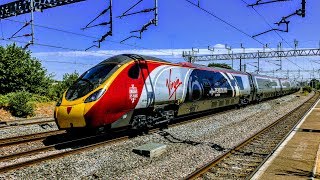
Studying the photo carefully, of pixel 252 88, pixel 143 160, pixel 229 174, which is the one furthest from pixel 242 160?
pixel 252 88

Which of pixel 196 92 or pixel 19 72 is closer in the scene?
pixel 196 92

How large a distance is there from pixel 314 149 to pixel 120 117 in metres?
7.08

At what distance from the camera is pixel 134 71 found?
13.6 meters

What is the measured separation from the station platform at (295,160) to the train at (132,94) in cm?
547

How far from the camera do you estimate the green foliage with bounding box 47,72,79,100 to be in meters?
30.2

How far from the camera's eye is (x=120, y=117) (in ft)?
41.8

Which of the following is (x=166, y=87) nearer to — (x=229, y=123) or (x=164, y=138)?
(x=164, y=138)

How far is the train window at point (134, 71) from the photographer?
1335 cm

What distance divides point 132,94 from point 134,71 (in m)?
1.01

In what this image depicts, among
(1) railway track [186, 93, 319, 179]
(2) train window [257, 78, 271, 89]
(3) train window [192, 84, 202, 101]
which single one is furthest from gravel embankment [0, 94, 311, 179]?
(2) train window [257, 78, 271, 89]

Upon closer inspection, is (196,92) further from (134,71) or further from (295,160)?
(295,160)

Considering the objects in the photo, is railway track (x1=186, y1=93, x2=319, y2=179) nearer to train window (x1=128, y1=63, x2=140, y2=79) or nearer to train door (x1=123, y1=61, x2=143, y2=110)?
train door (x1=123, y1=61, x2=143, y2=110)

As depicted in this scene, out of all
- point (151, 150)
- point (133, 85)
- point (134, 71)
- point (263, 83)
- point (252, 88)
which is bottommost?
point (151, 150)

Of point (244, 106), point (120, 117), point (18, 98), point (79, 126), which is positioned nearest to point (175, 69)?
point (120, 117)
